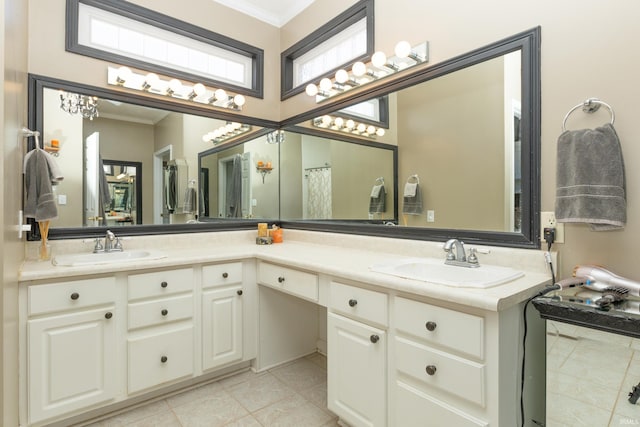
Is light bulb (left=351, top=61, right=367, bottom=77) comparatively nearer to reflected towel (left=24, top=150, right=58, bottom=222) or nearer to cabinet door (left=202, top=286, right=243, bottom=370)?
cabinet door (left=202, top=286, right=243, bottom=370)

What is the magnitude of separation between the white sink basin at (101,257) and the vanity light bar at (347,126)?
1.51m

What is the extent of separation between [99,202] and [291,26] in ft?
7.06

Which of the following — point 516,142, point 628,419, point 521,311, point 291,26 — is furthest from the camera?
point 291,26

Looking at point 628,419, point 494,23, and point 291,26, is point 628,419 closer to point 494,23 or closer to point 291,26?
point 494,23

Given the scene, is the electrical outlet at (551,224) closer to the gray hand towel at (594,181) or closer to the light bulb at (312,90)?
the gray hand towel at (594,181)

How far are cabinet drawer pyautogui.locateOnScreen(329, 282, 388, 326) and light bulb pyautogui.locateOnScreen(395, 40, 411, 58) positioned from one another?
137 centimetres

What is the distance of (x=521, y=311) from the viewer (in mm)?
1262

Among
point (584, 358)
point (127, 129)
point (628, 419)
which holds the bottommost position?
point (628, 419)

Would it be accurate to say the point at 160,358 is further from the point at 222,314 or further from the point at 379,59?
the point at 379,59

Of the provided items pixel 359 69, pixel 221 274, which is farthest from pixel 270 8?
pixel 221 274

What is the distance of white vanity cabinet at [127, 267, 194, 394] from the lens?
6.10 ft

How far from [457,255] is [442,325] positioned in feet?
1.73

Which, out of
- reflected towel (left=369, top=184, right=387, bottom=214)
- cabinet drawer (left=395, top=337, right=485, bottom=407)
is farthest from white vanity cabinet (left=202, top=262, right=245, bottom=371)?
cabinet drawer (left=395, top=337, right=485, bottom=407)

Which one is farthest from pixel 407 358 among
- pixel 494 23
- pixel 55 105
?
pixel 55 105
